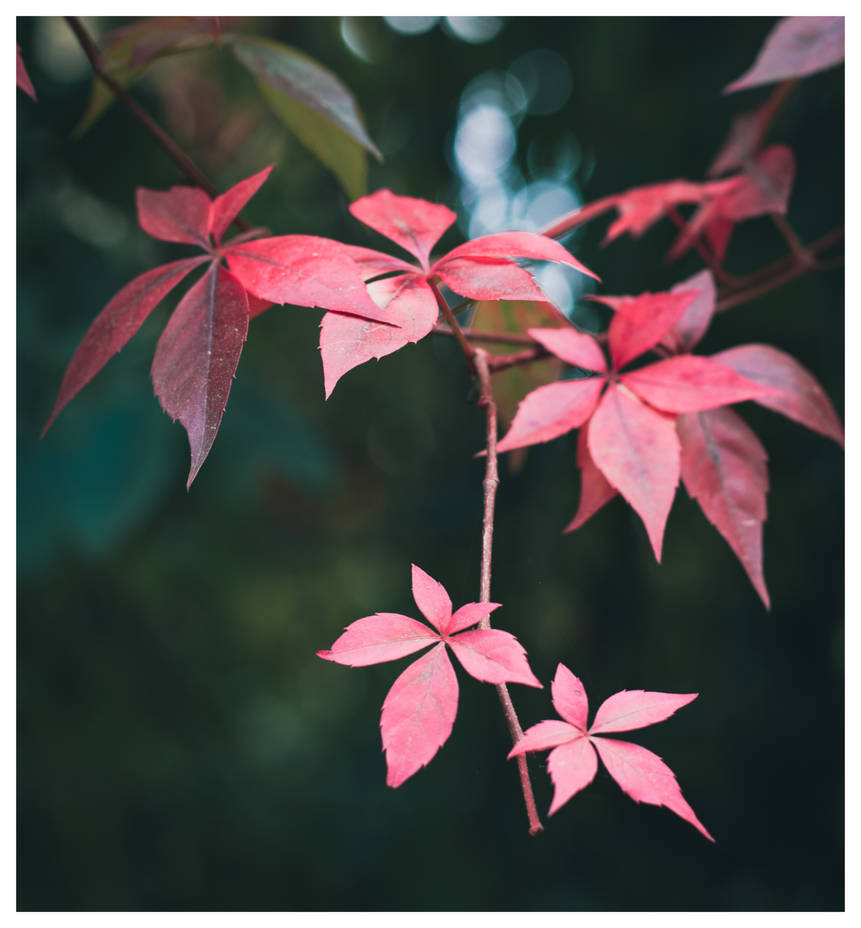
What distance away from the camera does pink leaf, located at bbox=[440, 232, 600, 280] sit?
29 cm

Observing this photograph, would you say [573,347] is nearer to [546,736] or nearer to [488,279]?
[488,279]

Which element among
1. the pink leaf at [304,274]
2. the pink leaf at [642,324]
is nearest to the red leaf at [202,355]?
the pink leaf at [304,274]

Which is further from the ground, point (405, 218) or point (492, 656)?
point (405, 218)

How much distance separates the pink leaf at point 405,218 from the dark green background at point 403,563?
198 millimetres

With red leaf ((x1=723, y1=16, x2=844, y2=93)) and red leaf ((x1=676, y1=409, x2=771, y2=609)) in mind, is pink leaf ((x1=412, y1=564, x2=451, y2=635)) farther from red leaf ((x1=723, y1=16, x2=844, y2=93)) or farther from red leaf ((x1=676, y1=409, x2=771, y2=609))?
red leaf ((x1=723, y1=16, x2=844, y2=93))

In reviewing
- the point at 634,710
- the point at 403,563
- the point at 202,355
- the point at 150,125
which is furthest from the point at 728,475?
the point at 403,563

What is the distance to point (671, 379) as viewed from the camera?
365mm

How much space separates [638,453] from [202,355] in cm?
22

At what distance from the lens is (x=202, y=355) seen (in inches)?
11.4

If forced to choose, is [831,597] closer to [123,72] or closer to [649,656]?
[649,656]

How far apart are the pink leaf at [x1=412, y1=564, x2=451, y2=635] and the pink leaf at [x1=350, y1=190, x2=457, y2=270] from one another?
0.58ft

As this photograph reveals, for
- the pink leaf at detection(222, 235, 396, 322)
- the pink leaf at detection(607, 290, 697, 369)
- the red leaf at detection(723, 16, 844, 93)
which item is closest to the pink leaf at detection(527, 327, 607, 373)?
the pink leaf at detection(607, 290, 697, 369)

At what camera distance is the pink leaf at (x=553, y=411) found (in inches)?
13.5

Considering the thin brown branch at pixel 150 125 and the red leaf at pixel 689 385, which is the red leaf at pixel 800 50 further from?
the thin brown branch at pixel 150 125
